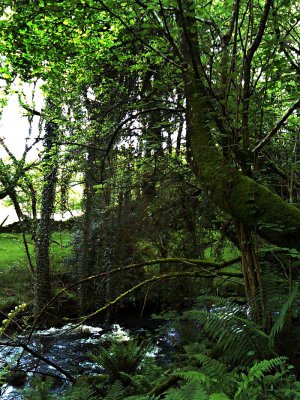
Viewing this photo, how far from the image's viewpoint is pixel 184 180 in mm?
5457

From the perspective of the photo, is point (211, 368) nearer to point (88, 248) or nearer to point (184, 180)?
point (184, 180)

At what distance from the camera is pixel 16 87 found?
29.3ft

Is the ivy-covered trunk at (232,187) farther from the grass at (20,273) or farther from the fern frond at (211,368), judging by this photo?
the grass at (20,273)

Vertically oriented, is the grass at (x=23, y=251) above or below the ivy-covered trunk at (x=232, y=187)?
below

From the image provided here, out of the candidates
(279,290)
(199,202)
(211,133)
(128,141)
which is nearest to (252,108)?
(211,133)

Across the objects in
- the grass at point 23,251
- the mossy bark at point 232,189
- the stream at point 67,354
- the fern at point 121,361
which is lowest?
the stream at point 67,354

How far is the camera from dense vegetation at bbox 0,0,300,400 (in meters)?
3.03

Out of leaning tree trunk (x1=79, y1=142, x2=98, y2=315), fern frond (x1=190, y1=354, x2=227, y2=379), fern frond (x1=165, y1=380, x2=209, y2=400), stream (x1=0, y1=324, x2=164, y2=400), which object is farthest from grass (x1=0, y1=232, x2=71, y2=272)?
fern frond (x1=165, y1=380, x2=209, y2=400)

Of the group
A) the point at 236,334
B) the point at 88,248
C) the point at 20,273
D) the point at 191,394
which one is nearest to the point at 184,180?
the point at 236,334

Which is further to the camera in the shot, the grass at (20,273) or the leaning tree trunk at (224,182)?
the grass at (20,273)

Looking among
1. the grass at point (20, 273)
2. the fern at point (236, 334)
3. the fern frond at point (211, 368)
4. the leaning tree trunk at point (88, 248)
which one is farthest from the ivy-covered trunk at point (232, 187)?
the grass at point (20, 273)

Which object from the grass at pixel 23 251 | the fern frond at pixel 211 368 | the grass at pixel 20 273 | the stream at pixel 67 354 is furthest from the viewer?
the grass at pixel 23 251

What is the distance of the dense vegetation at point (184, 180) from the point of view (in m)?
3.03

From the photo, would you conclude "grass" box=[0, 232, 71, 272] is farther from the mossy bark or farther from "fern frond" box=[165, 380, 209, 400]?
"fern frond" box=[165, 380, 209, 400]
